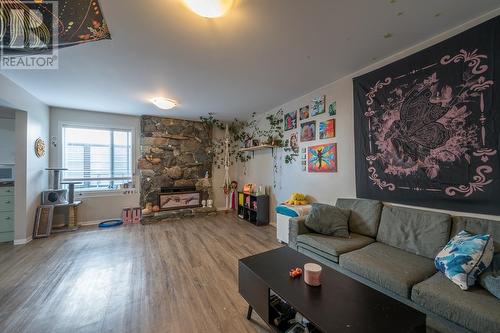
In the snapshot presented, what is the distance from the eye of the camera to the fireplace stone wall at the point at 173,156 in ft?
15.2

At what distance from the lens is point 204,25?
170 centimetres

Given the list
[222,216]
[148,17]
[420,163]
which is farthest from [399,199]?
[222,216]

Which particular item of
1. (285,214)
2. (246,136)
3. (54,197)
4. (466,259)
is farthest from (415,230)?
(54,197)

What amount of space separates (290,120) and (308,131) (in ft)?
1.75

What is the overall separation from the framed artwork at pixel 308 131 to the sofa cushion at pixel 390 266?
5.90 ft

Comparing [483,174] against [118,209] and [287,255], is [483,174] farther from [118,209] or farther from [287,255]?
[118,209]

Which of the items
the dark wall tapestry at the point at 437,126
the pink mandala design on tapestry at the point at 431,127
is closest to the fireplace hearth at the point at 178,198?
the dark wall tapestry at the point at 437,126

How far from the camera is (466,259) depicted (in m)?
1.34

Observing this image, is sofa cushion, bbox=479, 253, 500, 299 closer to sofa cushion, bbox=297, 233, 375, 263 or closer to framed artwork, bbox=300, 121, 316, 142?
sofa cushion, bbox=297, 233, 375, 263

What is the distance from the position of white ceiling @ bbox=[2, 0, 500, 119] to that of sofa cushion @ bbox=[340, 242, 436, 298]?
6.73ft

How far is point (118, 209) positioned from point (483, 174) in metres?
5.72

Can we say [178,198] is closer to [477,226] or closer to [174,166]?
[174,166]

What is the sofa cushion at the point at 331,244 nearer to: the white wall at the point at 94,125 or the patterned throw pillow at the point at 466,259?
the patterned throw pillow at the point at 466,259

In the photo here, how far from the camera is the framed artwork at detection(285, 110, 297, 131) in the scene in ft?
11.7
